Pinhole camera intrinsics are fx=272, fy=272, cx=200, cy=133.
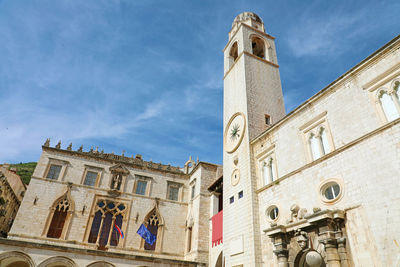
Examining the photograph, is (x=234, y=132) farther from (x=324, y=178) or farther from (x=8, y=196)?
(x=8, y=196)

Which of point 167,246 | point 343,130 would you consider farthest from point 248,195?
point 167,246

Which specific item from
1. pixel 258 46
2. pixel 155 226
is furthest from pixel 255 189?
pixel 155 226

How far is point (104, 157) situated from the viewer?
83.8ft

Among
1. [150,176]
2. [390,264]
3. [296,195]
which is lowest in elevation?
[390,264]

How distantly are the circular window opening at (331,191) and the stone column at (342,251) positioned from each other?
4.56 feet

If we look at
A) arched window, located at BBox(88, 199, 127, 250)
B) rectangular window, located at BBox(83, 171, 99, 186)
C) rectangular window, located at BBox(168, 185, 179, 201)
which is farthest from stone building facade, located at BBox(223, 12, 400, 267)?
rectangular window, located at BBox(83, 171, 99, 186)

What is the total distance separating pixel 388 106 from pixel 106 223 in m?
21.6

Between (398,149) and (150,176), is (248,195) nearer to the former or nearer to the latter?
(398,149)

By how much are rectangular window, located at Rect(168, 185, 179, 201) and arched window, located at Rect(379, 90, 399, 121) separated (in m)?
20.0

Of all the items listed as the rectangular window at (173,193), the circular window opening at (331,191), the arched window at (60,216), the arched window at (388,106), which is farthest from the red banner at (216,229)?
the arched window at (388,106)

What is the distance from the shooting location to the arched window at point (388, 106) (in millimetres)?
8664

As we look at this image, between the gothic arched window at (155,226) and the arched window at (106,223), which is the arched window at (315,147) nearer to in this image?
the gothic arched window at (155,226)

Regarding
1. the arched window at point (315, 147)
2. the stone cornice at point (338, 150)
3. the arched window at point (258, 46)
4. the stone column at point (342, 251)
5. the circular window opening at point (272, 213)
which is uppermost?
the arched window at point (258, 46)

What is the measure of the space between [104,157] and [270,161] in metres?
17.4
